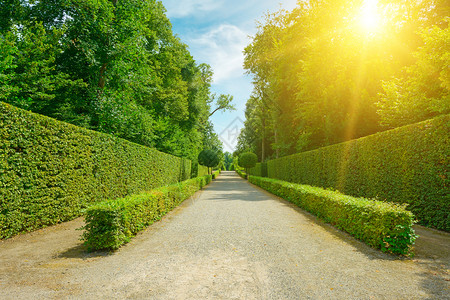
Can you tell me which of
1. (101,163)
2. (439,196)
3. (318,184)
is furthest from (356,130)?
(101,163)

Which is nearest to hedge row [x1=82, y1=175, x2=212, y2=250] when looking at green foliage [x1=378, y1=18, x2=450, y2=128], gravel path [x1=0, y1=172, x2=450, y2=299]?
gravel path [x1=0, y1=172, x2=450, y2=299]

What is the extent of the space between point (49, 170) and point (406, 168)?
34.0 feet

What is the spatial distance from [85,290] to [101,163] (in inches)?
267

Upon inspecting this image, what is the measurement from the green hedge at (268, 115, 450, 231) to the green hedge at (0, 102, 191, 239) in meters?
8.62

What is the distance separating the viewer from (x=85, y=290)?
3.05 meters

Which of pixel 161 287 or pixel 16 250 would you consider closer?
pixel 161 287

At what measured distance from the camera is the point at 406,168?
23.2ft

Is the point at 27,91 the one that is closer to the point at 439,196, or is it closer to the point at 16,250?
the point at 16,250

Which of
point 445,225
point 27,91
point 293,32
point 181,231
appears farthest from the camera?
point 293,32

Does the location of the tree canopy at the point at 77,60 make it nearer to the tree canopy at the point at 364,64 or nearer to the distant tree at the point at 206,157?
the tree canopy at the point at 364,64

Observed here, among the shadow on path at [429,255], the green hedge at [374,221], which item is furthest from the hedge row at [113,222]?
the green hedge at [374,221]

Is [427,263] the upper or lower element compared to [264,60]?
lower

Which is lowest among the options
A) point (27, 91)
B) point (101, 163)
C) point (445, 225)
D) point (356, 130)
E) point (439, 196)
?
point (445, 225)

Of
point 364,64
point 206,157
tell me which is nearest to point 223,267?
point 364,64
